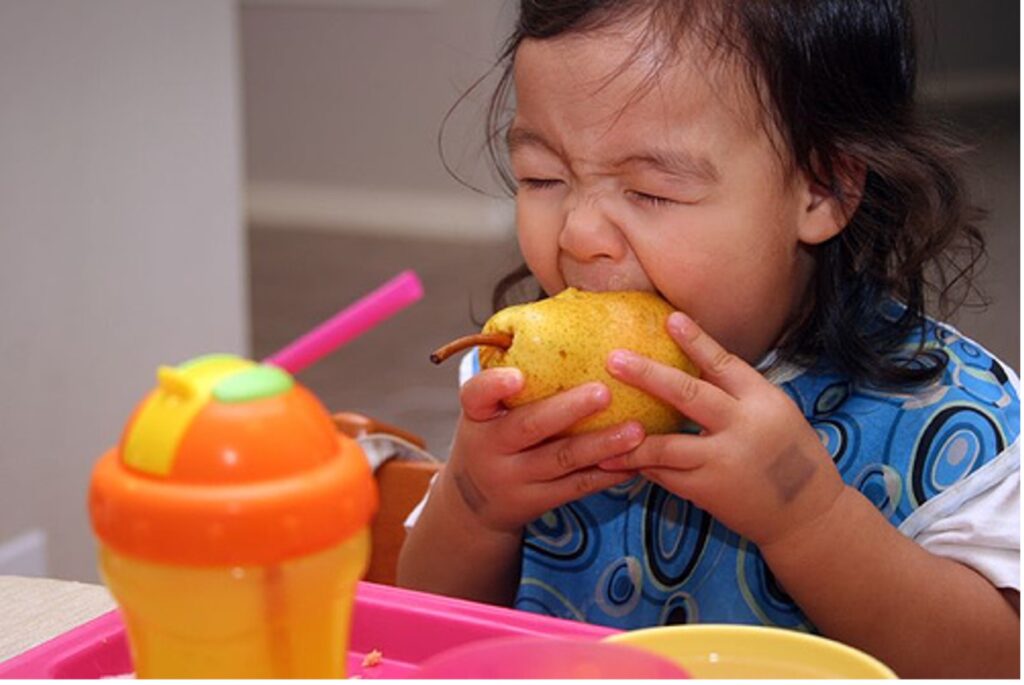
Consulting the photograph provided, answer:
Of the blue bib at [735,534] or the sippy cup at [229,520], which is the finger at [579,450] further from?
the sippy cup at [229,520]

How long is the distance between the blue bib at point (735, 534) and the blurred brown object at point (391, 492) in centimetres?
10

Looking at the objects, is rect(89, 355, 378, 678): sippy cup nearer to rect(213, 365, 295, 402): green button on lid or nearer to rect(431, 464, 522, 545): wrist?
rect(213, 365, 295, 402): green button on lid

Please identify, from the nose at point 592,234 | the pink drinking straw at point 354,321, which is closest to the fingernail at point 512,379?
the nose at point 592,234

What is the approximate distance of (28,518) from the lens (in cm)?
195

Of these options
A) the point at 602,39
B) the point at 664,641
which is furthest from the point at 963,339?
the point at 664,641

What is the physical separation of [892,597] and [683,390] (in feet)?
0.61

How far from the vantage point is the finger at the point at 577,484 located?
0.90 meters

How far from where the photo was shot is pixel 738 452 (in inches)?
32.5

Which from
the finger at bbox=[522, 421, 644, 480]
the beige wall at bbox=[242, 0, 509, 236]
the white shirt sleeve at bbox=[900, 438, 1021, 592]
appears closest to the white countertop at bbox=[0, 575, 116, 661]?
the finger at bbox=[522, 421, 644, 480]

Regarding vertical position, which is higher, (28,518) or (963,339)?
(963,339)

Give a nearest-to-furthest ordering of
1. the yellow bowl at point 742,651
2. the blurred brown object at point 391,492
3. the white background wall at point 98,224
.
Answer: the yellow bowl at point 742,651, the blurred brown object at point 391,492, the white background wall at point 98,224

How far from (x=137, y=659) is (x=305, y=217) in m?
4.73

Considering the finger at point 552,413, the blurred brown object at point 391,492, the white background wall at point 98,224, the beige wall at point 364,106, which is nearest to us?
the finger at point 552,413

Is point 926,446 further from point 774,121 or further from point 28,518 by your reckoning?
point 28,518
